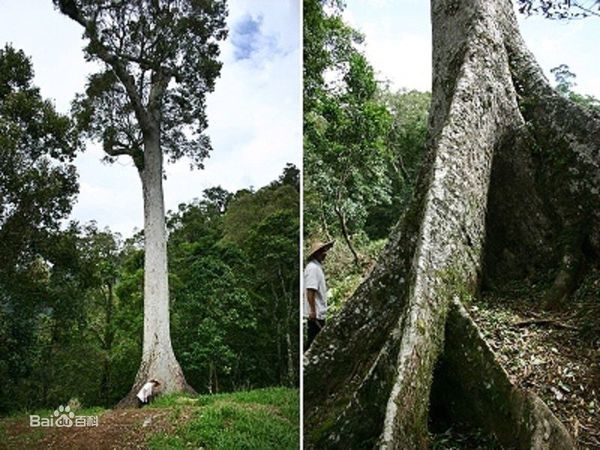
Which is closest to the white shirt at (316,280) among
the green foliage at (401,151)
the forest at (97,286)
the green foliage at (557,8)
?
the forest at (97,286)

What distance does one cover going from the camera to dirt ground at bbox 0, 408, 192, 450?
311 centimetres

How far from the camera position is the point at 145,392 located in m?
3.35

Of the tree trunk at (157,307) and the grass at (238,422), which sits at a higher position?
the tree trunk at (157,307)

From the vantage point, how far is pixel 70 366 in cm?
322

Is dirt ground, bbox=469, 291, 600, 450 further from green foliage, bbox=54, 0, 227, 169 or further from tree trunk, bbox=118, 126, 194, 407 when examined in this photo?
green foliage, bbox=54, 0, 227, 169

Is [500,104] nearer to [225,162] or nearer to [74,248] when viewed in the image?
[225,162]

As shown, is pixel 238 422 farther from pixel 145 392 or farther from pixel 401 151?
pixel 401 151

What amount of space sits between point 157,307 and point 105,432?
0.62 metres

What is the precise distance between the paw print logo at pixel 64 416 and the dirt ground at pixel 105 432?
2 cm

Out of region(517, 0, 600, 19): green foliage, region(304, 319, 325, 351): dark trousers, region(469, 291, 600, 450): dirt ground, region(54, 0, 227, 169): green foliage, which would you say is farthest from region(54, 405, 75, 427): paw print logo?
region(517, 0, 600, 19): green foliage

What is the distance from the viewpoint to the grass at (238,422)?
3277 millimetres

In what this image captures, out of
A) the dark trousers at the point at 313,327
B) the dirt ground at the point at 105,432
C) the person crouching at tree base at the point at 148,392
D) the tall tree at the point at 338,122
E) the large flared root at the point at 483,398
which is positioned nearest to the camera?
the large flared root at the point at 483,398

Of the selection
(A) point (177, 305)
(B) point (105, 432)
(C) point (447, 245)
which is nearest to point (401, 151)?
(A) point (177, 305)

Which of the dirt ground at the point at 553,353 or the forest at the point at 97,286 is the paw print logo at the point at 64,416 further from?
the dirt ground at the point at 553,353
